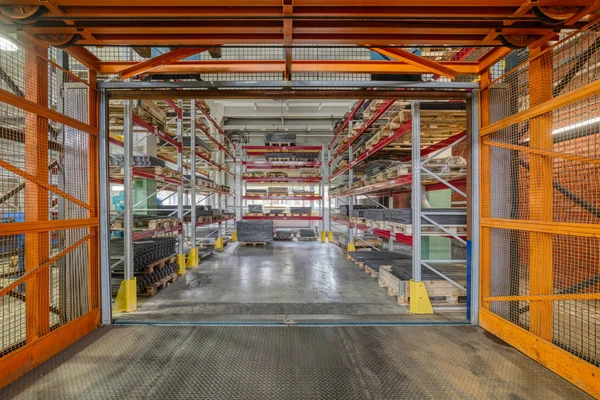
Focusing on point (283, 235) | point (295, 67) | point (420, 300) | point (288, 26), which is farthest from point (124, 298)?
point (283, 235)

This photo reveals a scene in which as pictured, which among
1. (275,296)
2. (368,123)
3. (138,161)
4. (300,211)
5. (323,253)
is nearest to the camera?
(275,296)

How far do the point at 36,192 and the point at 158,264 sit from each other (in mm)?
3338

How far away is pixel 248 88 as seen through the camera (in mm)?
3684

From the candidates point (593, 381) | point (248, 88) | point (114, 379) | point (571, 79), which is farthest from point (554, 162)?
point (114, 379)

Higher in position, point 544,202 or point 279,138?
point 279,138

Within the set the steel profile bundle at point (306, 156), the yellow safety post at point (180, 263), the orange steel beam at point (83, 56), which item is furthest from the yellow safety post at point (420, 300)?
the steel profile bundle at point (306, 156)

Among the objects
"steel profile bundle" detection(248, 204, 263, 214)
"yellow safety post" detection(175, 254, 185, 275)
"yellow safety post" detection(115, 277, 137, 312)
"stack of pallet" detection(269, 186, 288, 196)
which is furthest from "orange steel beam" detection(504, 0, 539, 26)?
"steel profile bundle" detection(248, 204, 263, 214)

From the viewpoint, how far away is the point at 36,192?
290 centimetres

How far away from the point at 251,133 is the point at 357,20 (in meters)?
15.0

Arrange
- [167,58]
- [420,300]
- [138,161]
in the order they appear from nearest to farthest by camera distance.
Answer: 1. [167,58]
2. [420,300]
3. [138,161]

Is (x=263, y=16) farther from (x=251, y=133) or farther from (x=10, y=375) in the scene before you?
(x=251, y=133)

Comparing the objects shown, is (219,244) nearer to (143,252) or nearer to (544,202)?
(143,252)

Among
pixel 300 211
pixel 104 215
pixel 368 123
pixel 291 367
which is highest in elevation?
pixel 368 123

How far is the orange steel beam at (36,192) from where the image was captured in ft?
9.43
